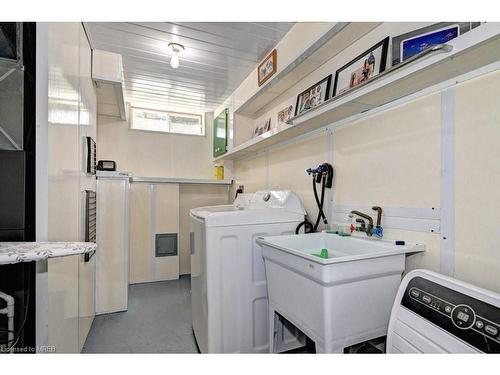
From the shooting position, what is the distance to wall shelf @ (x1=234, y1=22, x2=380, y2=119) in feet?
5.49

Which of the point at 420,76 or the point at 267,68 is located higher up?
the point at 267,68

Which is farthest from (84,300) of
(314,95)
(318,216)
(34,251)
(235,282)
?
(314,95)

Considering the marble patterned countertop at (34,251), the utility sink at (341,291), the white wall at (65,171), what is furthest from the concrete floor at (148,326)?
A: the marble patterned countertop at (34,251)

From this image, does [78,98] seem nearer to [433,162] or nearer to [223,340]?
[223,340]

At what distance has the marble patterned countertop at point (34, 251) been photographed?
0.89m

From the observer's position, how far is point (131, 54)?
255 centimetres

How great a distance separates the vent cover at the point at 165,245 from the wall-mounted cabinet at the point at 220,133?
150 centimetres

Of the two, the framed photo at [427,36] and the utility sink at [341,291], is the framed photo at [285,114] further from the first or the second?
the utility sink at [341,291]

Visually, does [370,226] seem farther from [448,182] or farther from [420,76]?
[420,76]

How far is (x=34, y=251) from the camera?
3.10ft

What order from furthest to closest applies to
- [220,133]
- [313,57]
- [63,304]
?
1. [220,133]
2. [313,57]
3. [63,304]

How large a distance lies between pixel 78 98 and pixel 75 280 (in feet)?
4.46

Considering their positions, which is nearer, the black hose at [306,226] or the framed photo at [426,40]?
the framed photo at [426,40]

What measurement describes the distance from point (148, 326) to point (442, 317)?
2.50 meters
